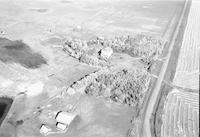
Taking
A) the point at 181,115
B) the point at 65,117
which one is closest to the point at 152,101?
the point at 181,115

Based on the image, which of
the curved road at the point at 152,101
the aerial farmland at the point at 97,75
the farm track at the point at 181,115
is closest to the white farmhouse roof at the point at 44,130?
the aerial farmland at the point at 97,75

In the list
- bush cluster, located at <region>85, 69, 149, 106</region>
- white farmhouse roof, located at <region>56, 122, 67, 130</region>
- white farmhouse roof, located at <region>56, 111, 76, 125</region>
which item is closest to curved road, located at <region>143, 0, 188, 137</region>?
bush cluster, located at <region>85, 69, 149, 106</region>

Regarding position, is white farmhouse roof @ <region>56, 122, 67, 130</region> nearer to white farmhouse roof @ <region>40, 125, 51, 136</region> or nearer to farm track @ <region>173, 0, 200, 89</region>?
white farmhouse roof @ <region>40, 125, 51, 136</region>

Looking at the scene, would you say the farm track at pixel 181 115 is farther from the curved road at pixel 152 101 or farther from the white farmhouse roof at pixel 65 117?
the white farmhouse roof at pixel 65 117

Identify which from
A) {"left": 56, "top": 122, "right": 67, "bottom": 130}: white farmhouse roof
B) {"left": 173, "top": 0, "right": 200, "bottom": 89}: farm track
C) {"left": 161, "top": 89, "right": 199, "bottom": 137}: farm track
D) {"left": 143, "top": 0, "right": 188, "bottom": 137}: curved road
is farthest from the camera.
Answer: {"left": 173, "top": 0, "right": 200, "bottom": 89}: farm track

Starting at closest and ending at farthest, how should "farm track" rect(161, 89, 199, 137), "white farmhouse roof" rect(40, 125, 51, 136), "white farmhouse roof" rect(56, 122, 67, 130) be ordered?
"white farmhouse roof" rect(40, 125, 51, 136) → "farm track" rect(161, 89, 199, 137) → "white farmhouse roof" rect(56, 122, 67, 130)

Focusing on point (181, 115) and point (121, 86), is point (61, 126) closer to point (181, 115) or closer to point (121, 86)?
point (121, 86)
